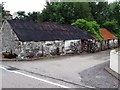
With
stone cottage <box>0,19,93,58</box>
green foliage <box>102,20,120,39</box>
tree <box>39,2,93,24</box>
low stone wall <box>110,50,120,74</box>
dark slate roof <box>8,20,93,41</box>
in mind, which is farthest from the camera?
green foliage <box>102,20,120,39</box>

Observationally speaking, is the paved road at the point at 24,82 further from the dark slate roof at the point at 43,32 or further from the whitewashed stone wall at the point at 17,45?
the dark slate roof at the point at 43,32

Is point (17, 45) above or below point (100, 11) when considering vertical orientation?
below

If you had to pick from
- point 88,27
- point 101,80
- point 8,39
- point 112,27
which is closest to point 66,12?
point 88,27

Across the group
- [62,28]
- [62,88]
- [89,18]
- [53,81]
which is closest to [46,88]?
[62,88]

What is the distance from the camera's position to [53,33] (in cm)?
3030

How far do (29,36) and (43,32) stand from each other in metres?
3.13

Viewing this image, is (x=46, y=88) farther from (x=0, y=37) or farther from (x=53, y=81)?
(x=0, y=37)

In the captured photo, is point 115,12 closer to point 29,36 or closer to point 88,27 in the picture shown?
point 88,27

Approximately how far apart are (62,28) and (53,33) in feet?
11.4

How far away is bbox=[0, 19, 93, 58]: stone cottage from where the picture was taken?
2558 cm

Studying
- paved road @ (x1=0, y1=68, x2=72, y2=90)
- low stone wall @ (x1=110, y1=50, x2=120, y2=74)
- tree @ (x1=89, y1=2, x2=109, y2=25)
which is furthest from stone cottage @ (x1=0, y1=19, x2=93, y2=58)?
tree @ (x1=89, y1=2, x2=109, y2=25)

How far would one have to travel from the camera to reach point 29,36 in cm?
2658

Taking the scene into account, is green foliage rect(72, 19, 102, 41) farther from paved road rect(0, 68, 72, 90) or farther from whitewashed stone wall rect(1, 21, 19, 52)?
paved road rect(0, 68, 72, 90)

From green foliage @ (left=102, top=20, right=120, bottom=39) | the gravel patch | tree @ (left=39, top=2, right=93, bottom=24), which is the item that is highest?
tree @ (left=39, top=2, right=93, bottom=24)
